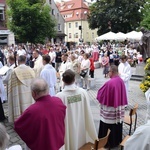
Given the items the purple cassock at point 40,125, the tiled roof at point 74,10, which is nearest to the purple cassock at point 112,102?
the purple cassock at point 40,125

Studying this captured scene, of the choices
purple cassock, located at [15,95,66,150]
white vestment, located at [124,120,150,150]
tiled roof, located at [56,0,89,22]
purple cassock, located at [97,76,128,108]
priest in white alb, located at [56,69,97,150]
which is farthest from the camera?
tiled roof, located at [56,0,89,22]

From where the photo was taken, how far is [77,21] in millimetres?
73250

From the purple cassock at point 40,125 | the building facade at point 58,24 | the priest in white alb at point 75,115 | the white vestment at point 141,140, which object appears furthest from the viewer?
the building facade at point 58,24

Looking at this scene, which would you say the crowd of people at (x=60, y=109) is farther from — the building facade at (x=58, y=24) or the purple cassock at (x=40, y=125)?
the building facade at (x=58, y=24)

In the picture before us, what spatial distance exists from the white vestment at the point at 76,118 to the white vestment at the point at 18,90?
Answer: 89.9 inches

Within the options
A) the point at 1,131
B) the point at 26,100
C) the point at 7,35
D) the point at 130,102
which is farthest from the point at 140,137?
the point at 7,35

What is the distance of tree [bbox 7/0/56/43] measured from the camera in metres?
24.3

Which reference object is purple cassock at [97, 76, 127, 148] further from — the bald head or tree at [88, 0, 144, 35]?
tree at [88, 0, 144, 35]

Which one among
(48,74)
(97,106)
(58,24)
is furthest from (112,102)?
(58,24)

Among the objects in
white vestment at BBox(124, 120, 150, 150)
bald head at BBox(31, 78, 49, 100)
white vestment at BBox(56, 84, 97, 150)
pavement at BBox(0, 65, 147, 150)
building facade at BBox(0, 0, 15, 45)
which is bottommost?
pavement at BBox(0, 65, 147, 150)

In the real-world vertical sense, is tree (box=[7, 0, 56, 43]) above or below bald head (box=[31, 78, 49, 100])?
above

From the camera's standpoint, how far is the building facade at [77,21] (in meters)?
72.3

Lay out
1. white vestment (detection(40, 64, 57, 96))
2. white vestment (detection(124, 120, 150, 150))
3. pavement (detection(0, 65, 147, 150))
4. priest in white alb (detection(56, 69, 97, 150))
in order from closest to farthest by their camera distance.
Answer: white vestment (detection(124, 120, 150, 150)), priest in white alb (detection(56, 69, 97, 150)), pavement (detection(0, 65, 147, 150)), white vestment (detection(40, 64, 57, 96))

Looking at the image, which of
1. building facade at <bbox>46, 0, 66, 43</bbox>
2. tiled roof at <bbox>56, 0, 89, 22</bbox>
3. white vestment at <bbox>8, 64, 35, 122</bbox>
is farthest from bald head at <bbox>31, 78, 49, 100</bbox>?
tiled roof at <bbox>56, 0, 89, 22</bbox>
